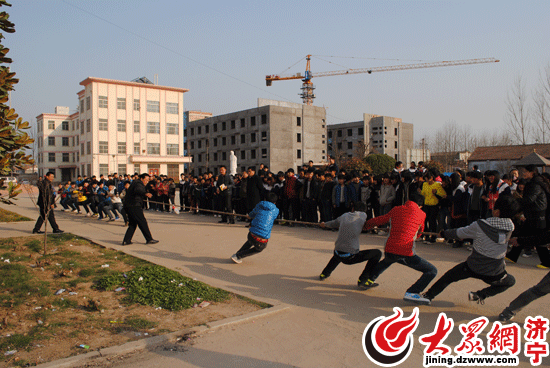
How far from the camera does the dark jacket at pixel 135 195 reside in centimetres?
1032

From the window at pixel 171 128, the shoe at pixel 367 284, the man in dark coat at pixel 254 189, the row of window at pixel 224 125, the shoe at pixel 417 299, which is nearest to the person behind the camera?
the shoe at pixel 417 299

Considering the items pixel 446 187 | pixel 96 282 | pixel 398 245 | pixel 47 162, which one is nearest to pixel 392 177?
pixel 446 187

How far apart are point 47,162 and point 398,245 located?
82.6 metres

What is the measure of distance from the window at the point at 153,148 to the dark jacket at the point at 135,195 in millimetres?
50870

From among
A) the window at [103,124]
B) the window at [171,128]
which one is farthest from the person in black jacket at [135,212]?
the window at [171,128]

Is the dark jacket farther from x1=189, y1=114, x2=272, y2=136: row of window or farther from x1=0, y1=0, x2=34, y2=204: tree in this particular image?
x1=189, y1=114, x2=272, y2=136: row of window

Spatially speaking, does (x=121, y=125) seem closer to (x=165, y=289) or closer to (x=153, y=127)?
(x=153, y=127)

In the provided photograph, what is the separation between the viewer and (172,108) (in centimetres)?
6122

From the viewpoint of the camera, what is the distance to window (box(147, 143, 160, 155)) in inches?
2334

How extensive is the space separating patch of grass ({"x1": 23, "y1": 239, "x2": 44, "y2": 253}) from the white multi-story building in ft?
156

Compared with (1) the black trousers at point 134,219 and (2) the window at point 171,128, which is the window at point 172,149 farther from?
(1) the black trousers at point 134,219

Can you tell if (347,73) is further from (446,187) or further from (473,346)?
(473,346)

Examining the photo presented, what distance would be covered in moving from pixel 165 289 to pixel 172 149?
188 ft

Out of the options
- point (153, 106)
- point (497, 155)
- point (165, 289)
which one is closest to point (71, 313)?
point (165, 289)
